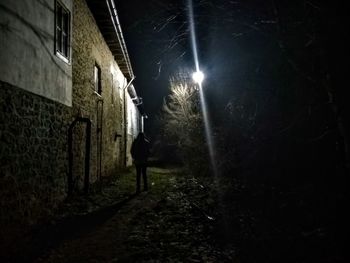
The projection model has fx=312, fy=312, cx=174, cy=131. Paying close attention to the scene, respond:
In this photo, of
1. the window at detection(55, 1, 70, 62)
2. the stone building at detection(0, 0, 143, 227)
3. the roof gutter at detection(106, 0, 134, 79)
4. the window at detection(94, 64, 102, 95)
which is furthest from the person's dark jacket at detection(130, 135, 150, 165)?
the roof gutter at detection(106, 0, 134, 79)

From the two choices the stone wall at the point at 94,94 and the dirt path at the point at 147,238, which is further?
the stone wall at the point at 94,94

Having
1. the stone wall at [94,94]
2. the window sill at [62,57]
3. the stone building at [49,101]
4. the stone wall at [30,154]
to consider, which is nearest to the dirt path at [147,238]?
the stone wall at [30,154]

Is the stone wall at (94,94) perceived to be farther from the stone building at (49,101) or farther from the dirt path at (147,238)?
the dirt path at (147,238)

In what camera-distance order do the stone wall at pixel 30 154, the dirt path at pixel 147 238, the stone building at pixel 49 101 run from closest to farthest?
the dirt path at pixel 147 238, the stone wall at pixel 30 154, the stone building at pixel 49 101

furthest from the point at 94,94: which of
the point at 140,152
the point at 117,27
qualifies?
the point at 117,27

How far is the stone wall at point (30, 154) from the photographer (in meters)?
4.82

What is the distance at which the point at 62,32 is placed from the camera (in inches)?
303

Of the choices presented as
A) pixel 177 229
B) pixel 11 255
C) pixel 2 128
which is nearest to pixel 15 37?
pixel 2 128

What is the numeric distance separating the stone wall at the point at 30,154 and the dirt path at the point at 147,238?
1.07 m

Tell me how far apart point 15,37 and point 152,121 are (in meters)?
51.4

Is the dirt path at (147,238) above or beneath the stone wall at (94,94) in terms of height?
beneath

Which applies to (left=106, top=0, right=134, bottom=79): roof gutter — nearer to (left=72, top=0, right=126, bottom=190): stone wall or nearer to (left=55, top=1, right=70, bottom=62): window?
(left=72, top=0, right=126, bottom=190): stone wall

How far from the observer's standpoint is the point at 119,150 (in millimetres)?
16531

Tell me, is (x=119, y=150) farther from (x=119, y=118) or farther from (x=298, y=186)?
(x=298, y=186)
